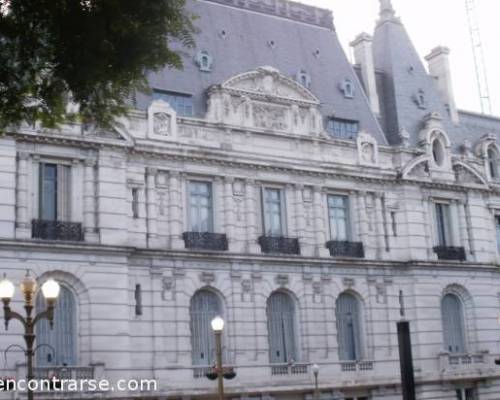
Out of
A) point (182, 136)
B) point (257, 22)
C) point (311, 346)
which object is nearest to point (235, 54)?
point (257, 22)

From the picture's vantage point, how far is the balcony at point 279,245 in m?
37.2

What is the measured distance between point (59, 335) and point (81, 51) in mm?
19559

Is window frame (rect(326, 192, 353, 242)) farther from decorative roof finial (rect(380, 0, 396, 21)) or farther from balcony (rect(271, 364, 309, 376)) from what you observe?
decorative roof finial (rect(380, 0, 396, 21))

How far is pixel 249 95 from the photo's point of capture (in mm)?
38375

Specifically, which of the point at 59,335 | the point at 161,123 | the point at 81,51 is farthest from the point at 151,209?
the point at 81,51

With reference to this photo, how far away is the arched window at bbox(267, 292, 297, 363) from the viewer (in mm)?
36688

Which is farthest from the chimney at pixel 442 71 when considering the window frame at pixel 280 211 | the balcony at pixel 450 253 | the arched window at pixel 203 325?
the arched window at pixel 203 325

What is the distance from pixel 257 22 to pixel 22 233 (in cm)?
1796

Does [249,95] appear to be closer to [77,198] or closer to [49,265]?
[77,198]

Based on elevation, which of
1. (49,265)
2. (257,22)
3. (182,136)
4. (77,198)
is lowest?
(49,265)

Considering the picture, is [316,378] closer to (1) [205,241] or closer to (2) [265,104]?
(1) [205,241]

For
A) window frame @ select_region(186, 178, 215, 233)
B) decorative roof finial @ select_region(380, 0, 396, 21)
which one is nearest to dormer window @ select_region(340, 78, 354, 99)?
decorative roof finial @ select_region(380, 0, 396, 21)

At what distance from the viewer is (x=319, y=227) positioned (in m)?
38.8

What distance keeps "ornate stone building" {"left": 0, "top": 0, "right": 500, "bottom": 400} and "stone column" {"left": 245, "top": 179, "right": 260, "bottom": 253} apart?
13 centimetres
